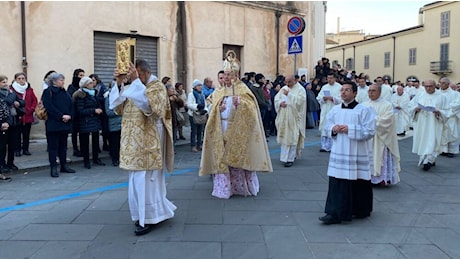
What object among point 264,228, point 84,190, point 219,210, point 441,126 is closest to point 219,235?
point 264,228

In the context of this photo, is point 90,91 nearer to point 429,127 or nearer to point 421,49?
point 429,127

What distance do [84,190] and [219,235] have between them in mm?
2927

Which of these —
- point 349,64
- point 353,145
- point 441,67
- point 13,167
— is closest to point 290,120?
point 353,145

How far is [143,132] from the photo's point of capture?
15.5 feet

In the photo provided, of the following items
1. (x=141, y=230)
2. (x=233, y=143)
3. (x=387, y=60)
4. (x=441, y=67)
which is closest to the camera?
(x=141, y=230)

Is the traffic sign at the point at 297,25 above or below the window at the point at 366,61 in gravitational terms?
below

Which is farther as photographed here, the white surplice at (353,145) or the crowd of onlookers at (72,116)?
the crowd of onlookers at (72,116)

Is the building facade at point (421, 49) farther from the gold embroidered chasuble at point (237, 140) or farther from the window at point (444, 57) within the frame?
the gold embroidered chasuble at point (237, 140)

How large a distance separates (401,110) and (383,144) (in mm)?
7990

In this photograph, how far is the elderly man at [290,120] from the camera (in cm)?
877

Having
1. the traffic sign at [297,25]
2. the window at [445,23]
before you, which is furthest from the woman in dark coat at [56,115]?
the window at [445,23]

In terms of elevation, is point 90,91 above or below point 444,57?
below

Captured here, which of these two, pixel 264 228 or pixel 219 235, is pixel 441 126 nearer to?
pixel 264 228

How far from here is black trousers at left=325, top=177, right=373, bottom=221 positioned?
503 centimetres
